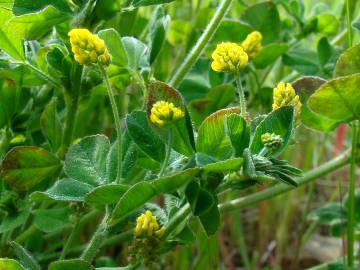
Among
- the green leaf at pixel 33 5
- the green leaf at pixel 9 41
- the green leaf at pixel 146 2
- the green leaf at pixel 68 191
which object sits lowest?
the green leaf at pixel 68 191

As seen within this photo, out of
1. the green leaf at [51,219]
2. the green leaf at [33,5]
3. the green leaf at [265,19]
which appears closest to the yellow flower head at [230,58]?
the green leaf at [33,5]

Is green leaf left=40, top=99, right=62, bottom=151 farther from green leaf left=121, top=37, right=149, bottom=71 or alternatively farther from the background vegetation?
green leaf left=121, top=37, right=149, bottom=71

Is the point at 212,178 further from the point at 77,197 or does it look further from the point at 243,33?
the point at 243,33

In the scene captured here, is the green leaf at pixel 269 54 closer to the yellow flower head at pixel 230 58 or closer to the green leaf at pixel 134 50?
the green leaf at pixel 134 50

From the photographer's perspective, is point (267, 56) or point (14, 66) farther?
point (267, 56)

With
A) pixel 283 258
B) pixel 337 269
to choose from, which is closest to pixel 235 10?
pixel 283 258

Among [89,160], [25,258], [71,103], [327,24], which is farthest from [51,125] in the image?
[327,24]
